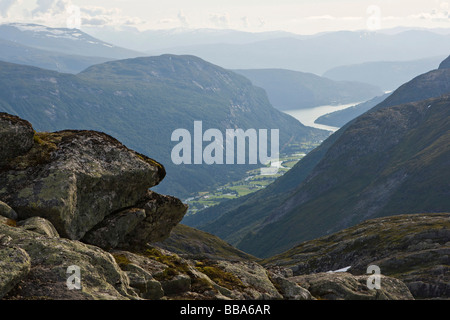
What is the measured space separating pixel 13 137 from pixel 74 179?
652cm

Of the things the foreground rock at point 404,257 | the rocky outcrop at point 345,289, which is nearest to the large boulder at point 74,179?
the rocky outcrop at point 345,289

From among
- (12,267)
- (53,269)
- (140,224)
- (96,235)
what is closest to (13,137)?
(96,235)

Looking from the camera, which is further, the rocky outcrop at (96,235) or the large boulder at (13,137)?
the large boulder at (13,137)

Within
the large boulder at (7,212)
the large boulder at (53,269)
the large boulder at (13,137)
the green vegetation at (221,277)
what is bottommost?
the green vegetation at (221,277)

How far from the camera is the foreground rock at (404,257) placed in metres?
57.2

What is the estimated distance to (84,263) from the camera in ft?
84.4

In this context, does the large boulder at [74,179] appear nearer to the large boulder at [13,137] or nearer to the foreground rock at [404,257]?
the large boulder at [13,137]

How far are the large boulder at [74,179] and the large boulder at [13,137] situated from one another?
1.58ft

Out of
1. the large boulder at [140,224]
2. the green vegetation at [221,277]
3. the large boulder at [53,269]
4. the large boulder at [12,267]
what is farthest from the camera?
the large boulder at [140,224]

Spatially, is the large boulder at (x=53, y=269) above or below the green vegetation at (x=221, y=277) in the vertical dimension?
above

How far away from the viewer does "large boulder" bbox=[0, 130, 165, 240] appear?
103 ft

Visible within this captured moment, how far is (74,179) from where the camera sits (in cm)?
3303
